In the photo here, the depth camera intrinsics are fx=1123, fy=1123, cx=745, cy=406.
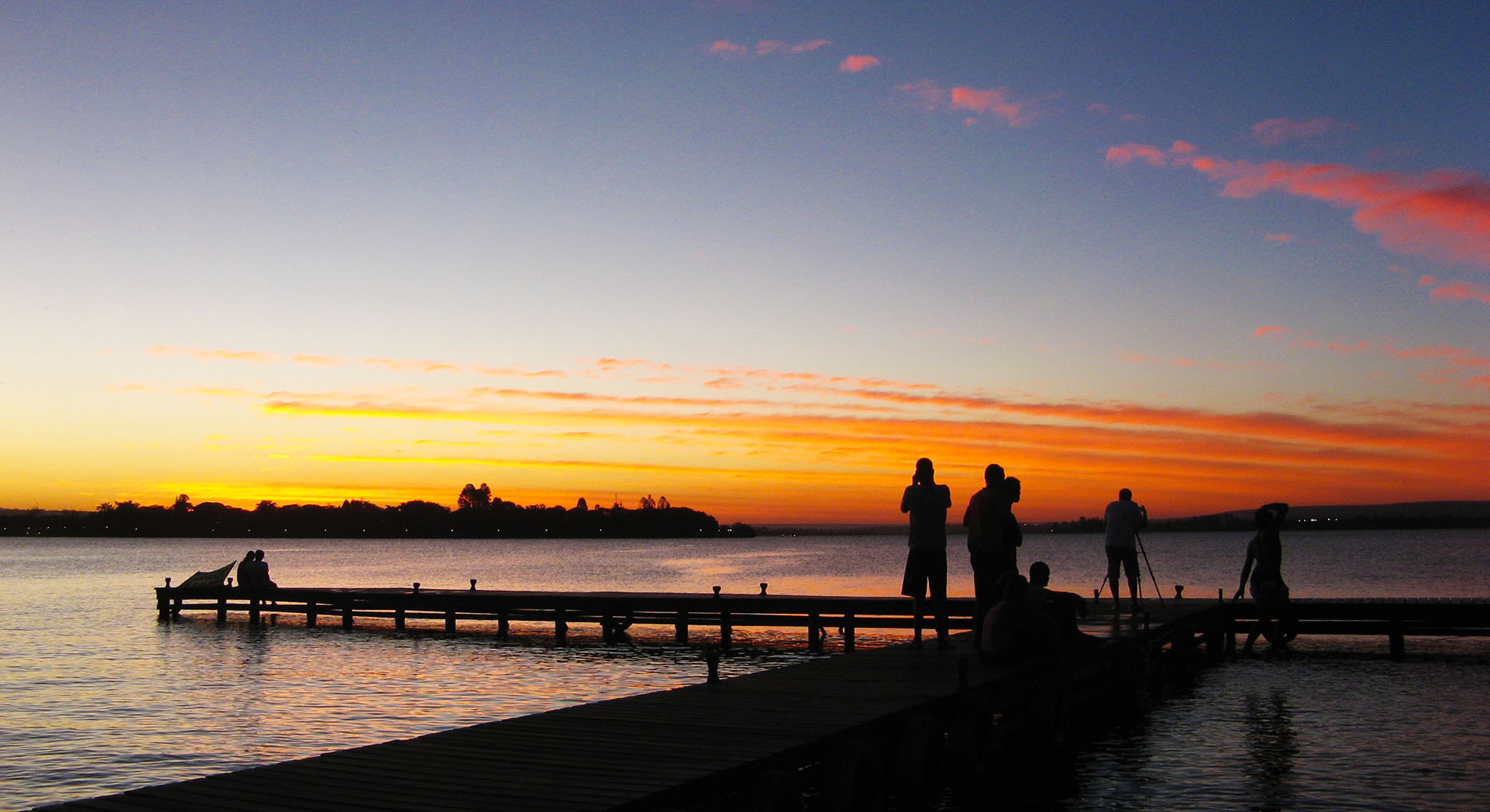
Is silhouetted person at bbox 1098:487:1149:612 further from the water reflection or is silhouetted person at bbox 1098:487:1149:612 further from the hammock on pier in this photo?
the hammock on pier

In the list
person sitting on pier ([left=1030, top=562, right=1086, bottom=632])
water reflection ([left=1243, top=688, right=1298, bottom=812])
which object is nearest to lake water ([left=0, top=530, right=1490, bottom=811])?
water reflection ([left=1243, top=688, right=1298, bottom=812])

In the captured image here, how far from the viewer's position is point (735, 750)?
330 inches

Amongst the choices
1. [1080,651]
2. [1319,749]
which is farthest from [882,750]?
[1319,749]

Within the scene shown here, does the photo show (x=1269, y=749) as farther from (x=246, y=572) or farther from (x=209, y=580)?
(x=209, y=580)

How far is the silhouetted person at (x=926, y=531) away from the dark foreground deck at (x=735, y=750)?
918 mm

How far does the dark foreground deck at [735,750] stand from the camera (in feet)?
23.2

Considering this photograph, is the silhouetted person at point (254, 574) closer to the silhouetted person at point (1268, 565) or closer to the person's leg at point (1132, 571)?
the person's leg at point (1132, 571)

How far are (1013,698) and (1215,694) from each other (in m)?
6.86

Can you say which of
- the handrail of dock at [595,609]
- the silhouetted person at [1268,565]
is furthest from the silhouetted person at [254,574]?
the silhouetted person at [1268,565]

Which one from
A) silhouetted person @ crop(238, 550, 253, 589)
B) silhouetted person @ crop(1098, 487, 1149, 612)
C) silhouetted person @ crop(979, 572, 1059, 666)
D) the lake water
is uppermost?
silhouetted person @ crop(1098, 487, 1149, 612)

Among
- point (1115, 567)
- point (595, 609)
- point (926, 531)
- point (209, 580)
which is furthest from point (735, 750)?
point (209, 580)

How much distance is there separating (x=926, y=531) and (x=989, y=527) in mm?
750

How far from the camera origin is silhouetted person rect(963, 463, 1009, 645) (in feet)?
43.8

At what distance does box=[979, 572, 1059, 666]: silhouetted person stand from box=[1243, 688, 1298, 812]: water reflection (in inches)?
97.2
